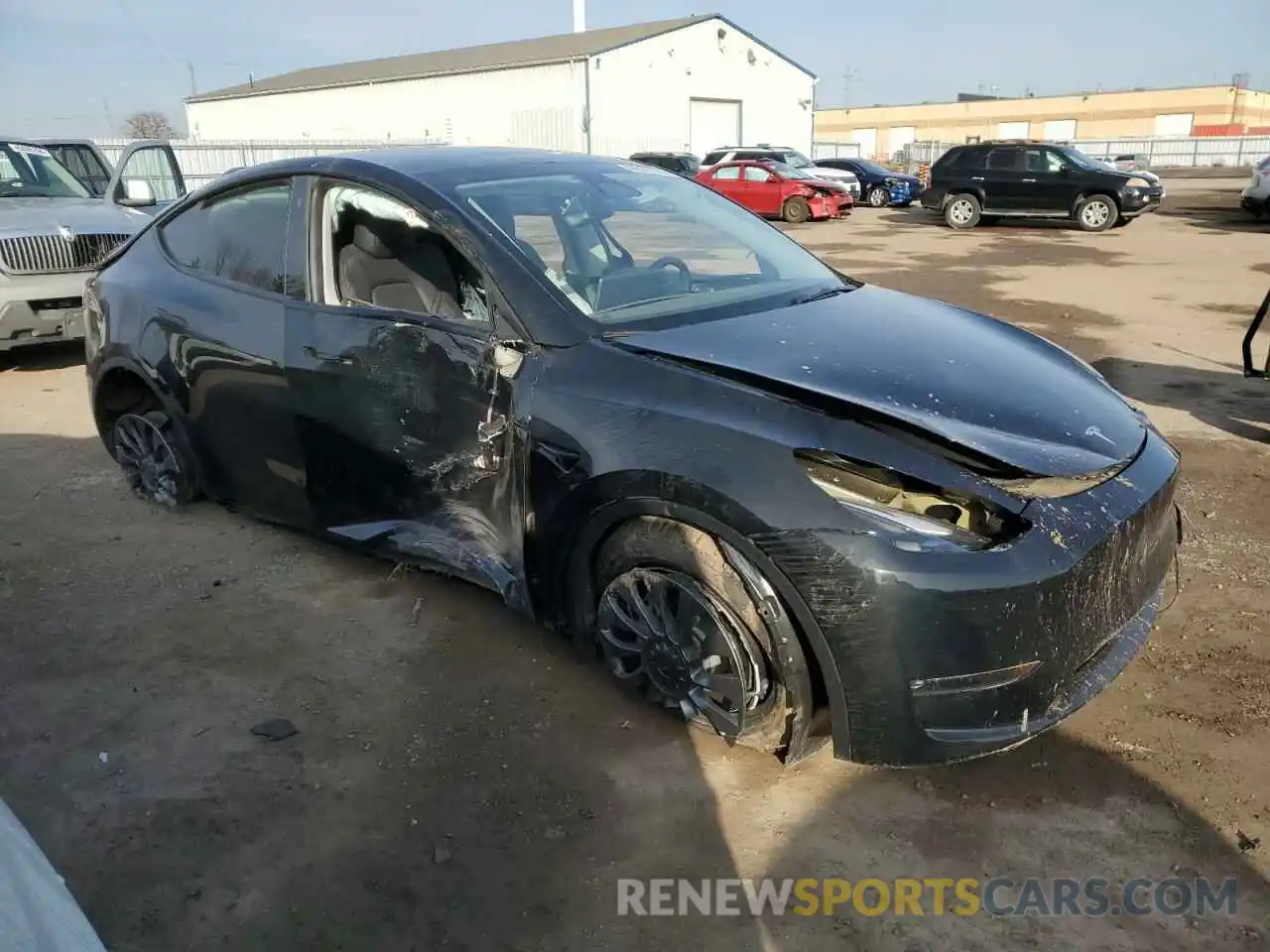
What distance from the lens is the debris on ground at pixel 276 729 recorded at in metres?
2.92

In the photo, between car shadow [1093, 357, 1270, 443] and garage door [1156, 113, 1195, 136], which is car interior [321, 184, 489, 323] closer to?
car shadow [1093, 357, 1270, 443]

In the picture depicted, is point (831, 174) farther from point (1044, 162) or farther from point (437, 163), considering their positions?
point (437, 163)

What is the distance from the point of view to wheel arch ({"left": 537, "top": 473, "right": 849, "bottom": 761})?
2.38 m

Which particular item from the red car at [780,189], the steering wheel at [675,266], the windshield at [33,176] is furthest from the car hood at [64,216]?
the red car at [780,189]

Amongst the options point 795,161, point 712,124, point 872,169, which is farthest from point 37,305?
point 712,124

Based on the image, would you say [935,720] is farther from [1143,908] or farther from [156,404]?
[156,404]

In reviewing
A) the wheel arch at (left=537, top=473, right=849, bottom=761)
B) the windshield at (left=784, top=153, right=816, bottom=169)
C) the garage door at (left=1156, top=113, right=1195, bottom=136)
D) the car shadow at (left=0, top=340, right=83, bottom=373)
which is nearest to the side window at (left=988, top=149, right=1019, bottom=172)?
the windshield at (left=784, top=153, right=816, bottom=169)

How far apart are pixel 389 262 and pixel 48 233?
550 cm

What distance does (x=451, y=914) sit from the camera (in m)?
2.23

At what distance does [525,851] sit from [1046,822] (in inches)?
53.0

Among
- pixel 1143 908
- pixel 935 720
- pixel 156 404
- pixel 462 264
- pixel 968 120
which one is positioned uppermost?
pixel 968 120

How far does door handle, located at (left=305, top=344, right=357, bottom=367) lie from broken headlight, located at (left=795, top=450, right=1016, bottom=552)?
5.66ft

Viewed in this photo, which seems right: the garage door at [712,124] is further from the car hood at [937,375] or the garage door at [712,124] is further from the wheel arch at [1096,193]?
the car hood at [937,375]

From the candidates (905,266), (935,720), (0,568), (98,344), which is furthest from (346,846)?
(905,266)
